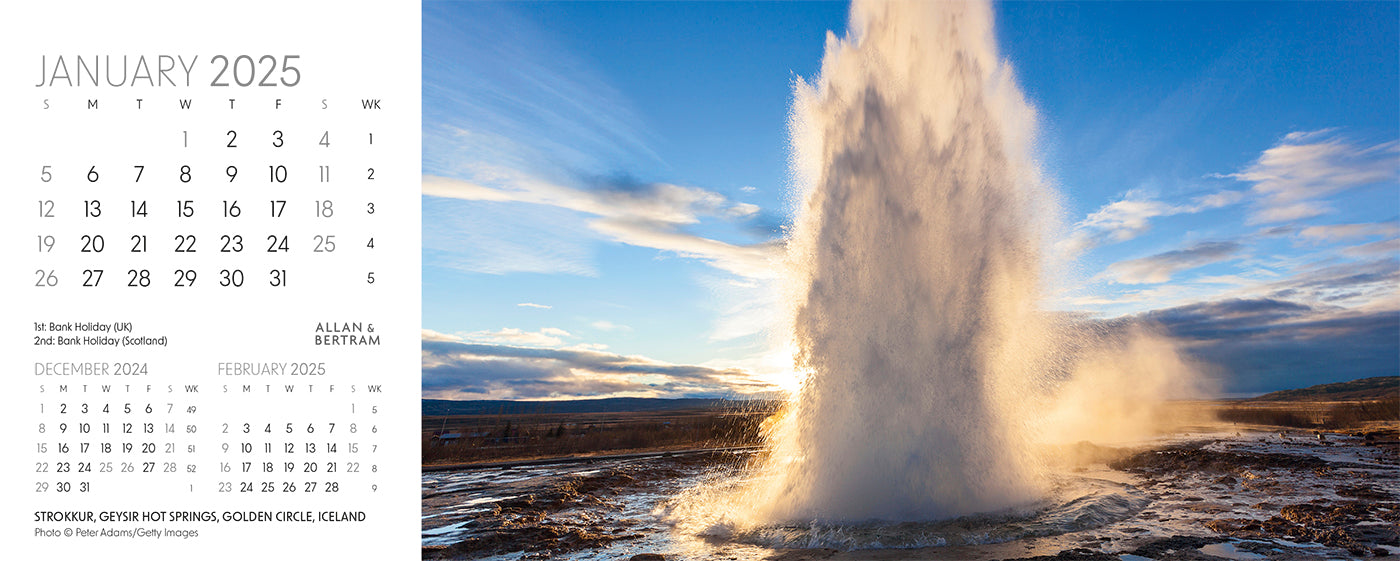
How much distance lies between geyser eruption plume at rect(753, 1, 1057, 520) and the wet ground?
117 centimetres

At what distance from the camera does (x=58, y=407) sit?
23.7ft

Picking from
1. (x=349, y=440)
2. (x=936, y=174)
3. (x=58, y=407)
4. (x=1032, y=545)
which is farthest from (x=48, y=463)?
(x=936, y=174)

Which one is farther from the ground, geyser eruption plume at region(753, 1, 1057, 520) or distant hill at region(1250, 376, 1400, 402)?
geyser eruption plume at region(753, 1, 1057, 520)

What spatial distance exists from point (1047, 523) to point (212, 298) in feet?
47.0

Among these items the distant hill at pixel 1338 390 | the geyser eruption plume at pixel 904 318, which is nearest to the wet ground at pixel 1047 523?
the geyser eruption plume at pixel 904 318

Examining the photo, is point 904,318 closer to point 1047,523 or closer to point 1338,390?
point 1047,523

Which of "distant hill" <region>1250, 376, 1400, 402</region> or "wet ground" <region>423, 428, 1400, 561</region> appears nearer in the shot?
"wet ground" <region>423, 428, 1400, 561</region>

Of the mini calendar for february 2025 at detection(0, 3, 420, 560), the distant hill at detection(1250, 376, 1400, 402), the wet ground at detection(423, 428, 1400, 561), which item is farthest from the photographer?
the distant hill at detection(1250, 376, 1400, 402)

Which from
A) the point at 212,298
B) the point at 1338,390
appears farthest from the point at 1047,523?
the point at 1338,390

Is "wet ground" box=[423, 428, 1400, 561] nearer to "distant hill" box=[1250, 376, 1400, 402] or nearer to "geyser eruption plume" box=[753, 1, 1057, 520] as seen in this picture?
"geyser eruption plume" box=[753, 1, 1057, 520]

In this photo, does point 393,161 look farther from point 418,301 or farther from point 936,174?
point 936,174

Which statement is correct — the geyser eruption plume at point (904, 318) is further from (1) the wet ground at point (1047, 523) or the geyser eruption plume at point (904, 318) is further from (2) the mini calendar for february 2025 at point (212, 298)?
(2) the mini calendar for february 2025 at point (212, 298)

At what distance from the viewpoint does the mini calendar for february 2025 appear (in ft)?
23.6

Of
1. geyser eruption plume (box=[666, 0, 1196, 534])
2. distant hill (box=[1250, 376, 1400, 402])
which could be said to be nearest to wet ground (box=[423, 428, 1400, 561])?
geyser eruption plume (box=[666, 0, 1196, 534])
